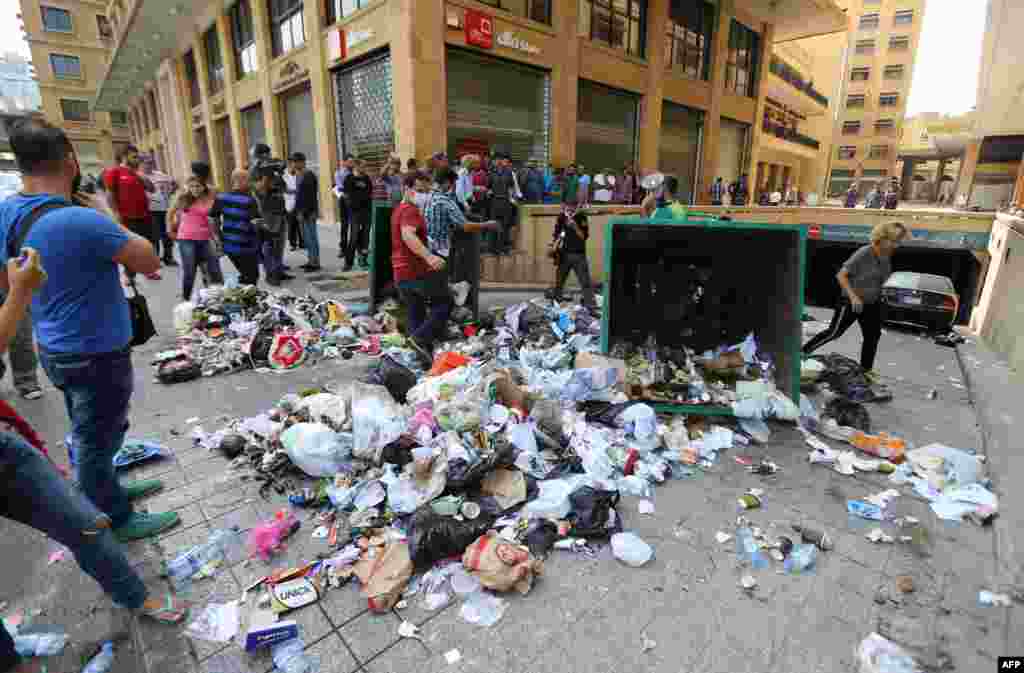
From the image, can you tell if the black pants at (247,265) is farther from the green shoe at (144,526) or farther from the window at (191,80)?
the window at (191,80)

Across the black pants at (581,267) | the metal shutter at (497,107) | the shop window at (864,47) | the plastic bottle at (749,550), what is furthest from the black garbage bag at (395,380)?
the shop window at (864,47)

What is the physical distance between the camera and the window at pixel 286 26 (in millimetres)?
14648

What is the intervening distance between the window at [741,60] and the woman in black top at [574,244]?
18746mm

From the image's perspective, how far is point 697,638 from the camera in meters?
2.13

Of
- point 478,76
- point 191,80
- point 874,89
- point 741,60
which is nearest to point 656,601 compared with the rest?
point 478,76

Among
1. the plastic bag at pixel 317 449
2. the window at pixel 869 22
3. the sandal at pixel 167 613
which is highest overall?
the window at pixel 869 22

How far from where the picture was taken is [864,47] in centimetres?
5700

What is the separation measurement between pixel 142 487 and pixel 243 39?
67.3 ft

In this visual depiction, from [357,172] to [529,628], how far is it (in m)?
8.59

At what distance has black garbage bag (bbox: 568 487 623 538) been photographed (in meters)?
2.75

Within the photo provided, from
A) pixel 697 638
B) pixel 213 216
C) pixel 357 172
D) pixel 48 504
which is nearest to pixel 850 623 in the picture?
pixel 697 638

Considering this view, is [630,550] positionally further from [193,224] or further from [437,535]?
[193,224]

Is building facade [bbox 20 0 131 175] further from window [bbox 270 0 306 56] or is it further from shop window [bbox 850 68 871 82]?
shop window [bbox 850 68 871 82]

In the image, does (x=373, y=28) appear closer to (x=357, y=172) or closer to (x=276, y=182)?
(x=357, y=172)
